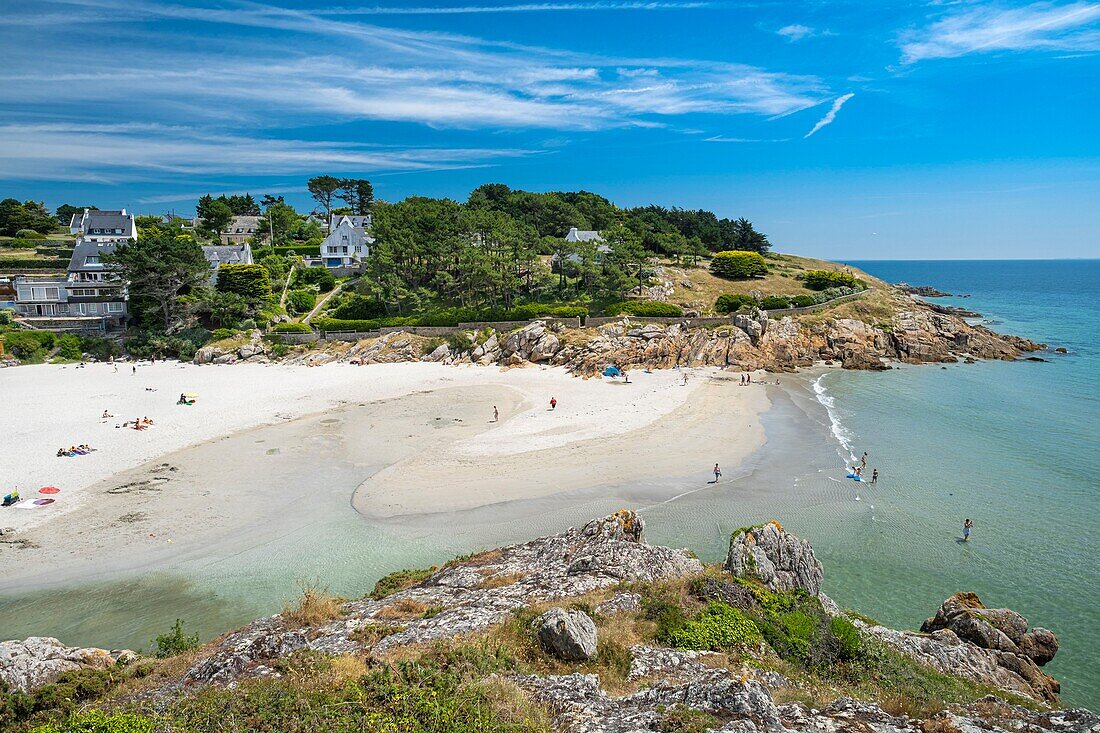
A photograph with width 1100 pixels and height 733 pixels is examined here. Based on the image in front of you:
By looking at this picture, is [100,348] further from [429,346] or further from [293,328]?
[429,346]

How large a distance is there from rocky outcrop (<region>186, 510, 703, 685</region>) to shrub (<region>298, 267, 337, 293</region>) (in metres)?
62.0

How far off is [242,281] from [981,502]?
67224 mm

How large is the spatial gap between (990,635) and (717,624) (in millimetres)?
7897

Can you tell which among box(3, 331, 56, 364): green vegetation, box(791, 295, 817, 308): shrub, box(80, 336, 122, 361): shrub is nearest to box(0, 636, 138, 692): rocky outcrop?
box(80, 336, 122, 361): shrub

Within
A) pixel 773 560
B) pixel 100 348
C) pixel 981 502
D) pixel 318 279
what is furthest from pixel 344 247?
pixel 981 502

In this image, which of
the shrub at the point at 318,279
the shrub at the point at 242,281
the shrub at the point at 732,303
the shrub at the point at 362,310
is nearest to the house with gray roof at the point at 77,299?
the shrub at the point at 242,281

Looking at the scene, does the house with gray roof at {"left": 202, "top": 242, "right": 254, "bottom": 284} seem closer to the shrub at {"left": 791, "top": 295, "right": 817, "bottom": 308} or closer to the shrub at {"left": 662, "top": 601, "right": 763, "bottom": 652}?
the shrub at {"left": 791, "top": 295, "right": 817, "bottom": 308}

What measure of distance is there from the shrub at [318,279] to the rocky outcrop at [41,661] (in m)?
63.2

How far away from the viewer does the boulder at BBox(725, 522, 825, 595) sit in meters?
14.9

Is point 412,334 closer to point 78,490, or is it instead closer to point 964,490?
point 78,490

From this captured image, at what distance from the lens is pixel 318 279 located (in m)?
71.4

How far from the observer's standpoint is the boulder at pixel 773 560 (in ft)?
49.0

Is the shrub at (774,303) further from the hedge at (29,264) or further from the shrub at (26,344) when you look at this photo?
the hedge at (29,264)

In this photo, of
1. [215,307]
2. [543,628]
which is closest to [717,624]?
[543,628]
